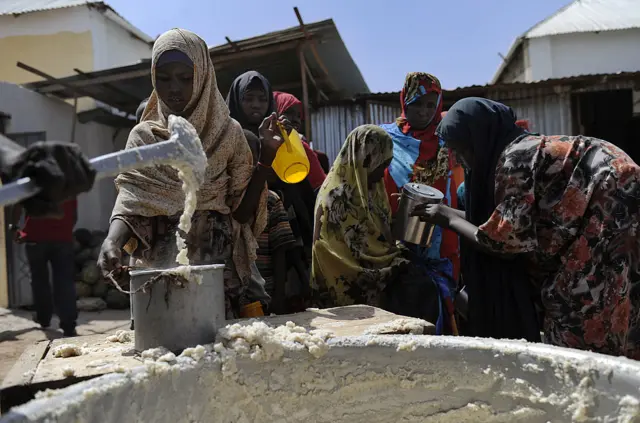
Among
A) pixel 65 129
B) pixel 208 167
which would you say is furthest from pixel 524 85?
pixel 65 129

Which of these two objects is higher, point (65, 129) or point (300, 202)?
point (65, 129)

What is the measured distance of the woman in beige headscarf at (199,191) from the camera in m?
1.91

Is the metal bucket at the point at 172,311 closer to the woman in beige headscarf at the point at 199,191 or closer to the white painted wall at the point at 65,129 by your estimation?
the woman in beige headscarf at the point at 199,191

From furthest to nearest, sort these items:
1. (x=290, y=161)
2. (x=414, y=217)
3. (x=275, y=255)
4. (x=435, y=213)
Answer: (x=275, y=255)
(x=414, y=217)
(x=435, y=213)
(x=290, y=161)

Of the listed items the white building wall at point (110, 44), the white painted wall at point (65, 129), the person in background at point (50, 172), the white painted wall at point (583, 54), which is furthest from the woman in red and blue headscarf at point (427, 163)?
the white painted wall at point (583, 54)

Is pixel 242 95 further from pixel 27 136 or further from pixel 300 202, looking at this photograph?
pixel 27 136

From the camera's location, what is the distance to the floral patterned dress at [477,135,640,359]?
6.51ft

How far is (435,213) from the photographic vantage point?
251cm

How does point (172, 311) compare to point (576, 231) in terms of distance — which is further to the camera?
point (576, 231)

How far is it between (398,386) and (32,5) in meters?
12.1

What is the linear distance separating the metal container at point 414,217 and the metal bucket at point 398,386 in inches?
50.3

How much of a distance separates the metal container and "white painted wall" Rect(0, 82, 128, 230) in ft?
20.6

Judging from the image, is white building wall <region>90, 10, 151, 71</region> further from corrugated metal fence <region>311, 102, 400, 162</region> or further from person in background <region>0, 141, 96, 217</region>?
person in background <region>0, 141, 96, 217</region>

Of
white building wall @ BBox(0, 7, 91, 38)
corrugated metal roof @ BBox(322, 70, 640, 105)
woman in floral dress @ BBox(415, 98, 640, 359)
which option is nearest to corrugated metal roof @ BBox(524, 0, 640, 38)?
corrugated metal roof @ BBox(322, 70, 640, 105)
